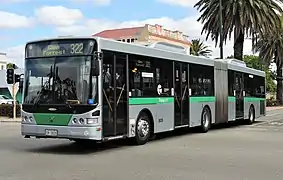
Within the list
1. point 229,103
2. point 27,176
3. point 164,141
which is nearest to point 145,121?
point 164,141

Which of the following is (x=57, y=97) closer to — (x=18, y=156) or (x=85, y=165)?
(x=18, y=156)

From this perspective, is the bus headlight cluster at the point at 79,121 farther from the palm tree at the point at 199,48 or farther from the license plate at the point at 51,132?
the palm tree at the point at 199,48

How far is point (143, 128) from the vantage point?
15.0 m

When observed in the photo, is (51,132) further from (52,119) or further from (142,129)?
(142,129)

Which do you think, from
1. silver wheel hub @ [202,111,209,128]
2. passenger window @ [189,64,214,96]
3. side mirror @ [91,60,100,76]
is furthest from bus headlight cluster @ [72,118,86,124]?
silver wheel hub @ [202,111,209,128]

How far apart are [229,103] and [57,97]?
37.3 ft

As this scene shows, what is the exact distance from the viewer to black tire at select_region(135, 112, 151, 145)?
14.8 meters

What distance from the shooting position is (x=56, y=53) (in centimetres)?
1334

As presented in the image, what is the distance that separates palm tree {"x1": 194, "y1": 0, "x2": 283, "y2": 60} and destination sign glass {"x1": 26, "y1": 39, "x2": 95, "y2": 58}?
24.1 meters

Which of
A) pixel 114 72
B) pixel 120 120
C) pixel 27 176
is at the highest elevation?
pixel 114 72

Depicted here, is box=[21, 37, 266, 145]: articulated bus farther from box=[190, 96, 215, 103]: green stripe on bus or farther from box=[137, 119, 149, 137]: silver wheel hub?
box=[190, 96, 215, 103]: green stripe on bus

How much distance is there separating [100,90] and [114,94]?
800 millimetres

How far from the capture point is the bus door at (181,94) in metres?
17.3

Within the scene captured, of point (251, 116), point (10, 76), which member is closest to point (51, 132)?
point (251, 116)
